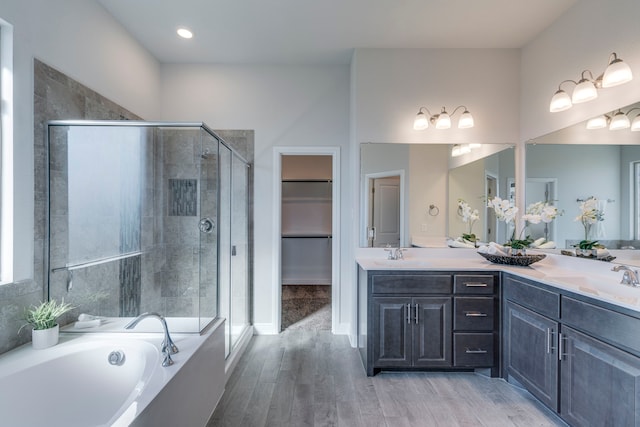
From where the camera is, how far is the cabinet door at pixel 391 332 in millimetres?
2502

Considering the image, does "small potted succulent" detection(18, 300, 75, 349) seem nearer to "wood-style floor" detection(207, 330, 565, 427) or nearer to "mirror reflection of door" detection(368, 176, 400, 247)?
"wood-style floor" detection(207, 330, 565, 427)

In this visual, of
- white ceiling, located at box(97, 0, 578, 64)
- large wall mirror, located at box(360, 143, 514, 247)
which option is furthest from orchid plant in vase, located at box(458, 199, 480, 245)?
white ceiling, located at box(97, 0, 578, 64)

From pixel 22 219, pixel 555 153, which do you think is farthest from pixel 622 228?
pixel 22 219

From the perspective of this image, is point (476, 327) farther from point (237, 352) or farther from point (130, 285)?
point (130, 285)

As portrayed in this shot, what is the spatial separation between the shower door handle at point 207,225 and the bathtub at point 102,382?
77cm

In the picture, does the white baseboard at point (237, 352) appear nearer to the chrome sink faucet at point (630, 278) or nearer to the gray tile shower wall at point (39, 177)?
the gray tile shower wall at point (39, 177)

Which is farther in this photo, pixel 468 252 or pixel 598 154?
pixel 468 252

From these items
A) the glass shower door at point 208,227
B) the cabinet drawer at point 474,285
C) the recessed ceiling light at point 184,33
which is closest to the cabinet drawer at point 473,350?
the cabinet drawer at point 474,285

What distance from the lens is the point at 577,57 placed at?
8.01 ft

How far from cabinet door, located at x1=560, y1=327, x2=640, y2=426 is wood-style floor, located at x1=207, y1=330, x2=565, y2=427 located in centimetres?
33

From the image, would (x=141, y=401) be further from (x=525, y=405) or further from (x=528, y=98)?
(x=528, y=98)

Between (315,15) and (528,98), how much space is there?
2162 millimetres

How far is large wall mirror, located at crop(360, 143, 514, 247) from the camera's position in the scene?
308cm

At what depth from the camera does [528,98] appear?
2.97 meters
